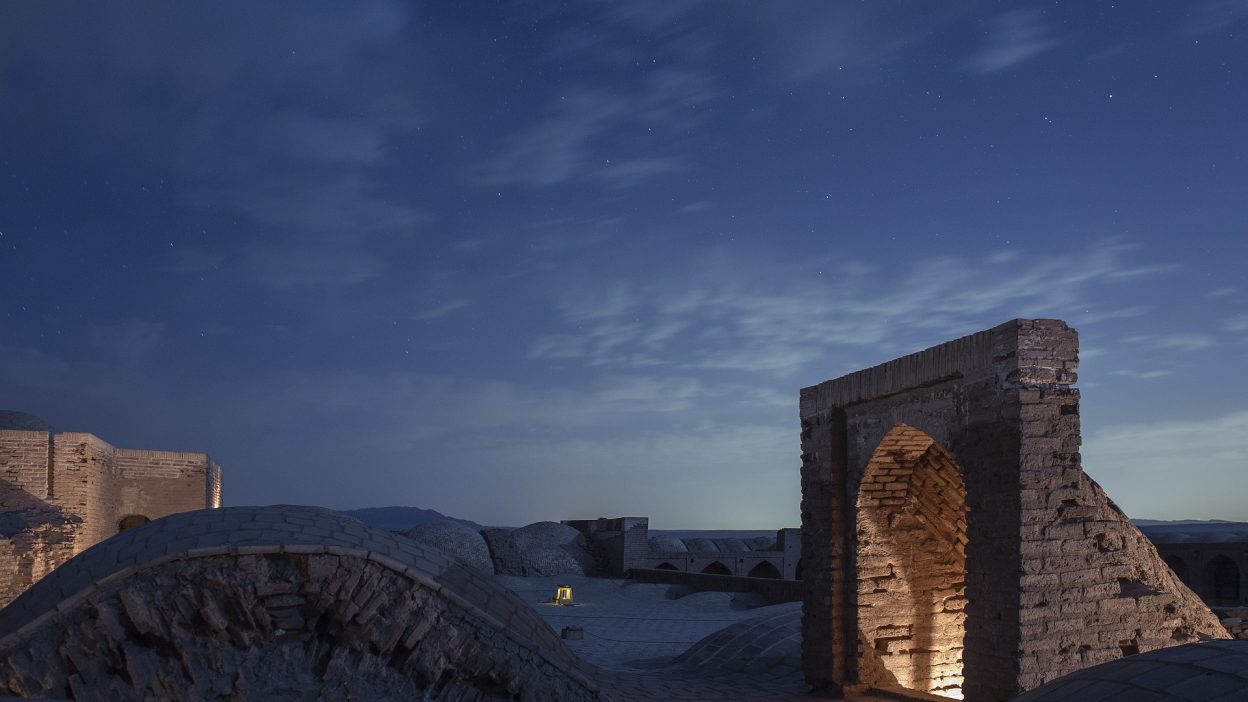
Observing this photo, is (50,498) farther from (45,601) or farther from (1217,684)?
(1217,684)

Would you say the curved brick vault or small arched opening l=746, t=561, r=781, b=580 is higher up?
the curved brick vault

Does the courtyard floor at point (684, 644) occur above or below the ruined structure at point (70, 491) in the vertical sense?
below

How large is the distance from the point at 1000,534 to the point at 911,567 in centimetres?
269

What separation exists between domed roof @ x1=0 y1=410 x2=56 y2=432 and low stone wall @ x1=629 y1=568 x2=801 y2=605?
50.1 ft

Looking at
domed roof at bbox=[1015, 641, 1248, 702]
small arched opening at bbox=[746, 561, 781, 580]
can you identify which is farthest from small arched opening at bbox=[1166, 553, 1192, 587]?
domed roof at bbox=[1015, 641, 1248, 702]

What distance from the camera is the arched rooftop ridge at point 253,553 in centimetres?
588

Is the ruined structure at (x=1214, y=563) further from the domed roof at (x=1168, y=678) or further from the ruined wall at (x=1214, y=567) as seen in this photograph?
the domed roof at (x=1168, y=678)

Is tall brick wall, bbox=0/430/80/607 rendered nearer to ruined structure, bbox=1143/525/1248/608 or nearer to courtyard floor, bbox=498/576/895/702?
courtyard floor, bbox=498/576/895/702

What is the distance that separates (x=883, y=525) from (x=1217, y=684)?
726 centimetres

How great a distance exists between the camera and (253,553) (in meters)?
6.06

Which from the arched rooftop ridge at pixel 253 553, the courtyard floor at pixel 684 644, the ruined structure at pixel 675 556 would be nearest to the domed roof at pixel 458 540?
the courtyard floor at pixel 684 644

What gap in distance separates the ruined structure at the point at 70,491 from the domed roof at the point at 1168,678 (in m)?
14.9

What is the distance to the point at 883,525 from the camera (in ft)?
32.8

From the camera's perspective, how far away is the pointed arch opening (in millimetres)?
9867
